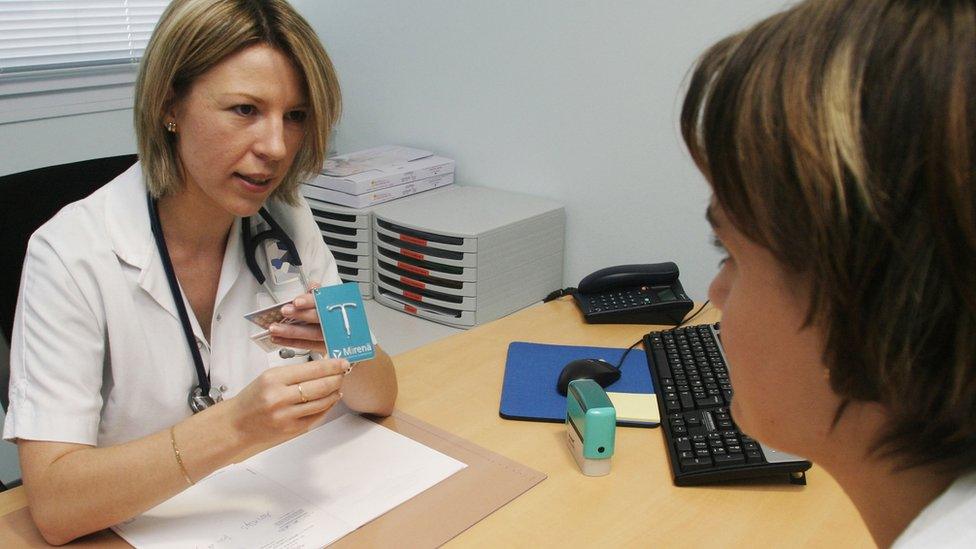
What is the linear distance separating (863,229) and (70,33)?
96.6 inches

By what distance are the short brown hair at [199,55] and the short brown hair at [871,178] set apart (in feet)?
2.75

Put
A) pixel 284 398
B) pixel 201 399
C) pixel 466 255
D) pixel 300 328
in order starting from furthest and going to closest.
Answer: pixel 466 255, pixel 201 399, pixel 300 328, pixel 284 398

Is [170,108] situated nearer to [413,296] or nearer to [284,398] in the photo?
[284,398]

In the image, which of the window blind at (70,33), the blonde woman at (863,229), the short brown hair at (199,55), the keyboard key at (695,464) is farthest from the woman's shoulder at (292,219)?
the window blind at (70,33)

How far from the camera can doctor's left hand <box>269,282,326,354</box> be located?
112 cm

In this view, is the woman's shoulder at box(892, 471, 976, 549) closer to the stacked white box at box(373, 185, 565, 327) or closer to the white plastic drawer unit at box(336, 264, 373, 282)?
the stacked white box at box(373, 185, 565, 327)

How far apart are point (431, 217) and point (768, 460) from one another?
112 cm

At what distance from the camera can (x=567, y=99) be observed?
2.06 m

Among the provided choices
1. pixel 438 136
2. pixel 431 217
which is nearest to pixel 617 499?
pixel 431 217

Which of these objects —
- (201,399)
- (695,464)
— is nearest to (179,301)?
(201,399)

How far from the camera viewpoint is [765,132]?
0.50 metres

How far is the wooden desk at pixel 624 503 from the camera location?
987 millimetres

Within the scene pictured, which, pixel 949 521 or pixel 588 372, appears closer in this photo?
pixel 949 521

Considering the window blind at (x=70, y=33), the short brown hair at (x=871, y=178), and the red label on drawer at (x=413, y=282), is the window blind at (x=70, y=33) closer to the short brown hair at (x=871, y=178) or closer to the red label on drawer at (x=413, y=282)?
the red label on drawer at (x=413, y=282)
